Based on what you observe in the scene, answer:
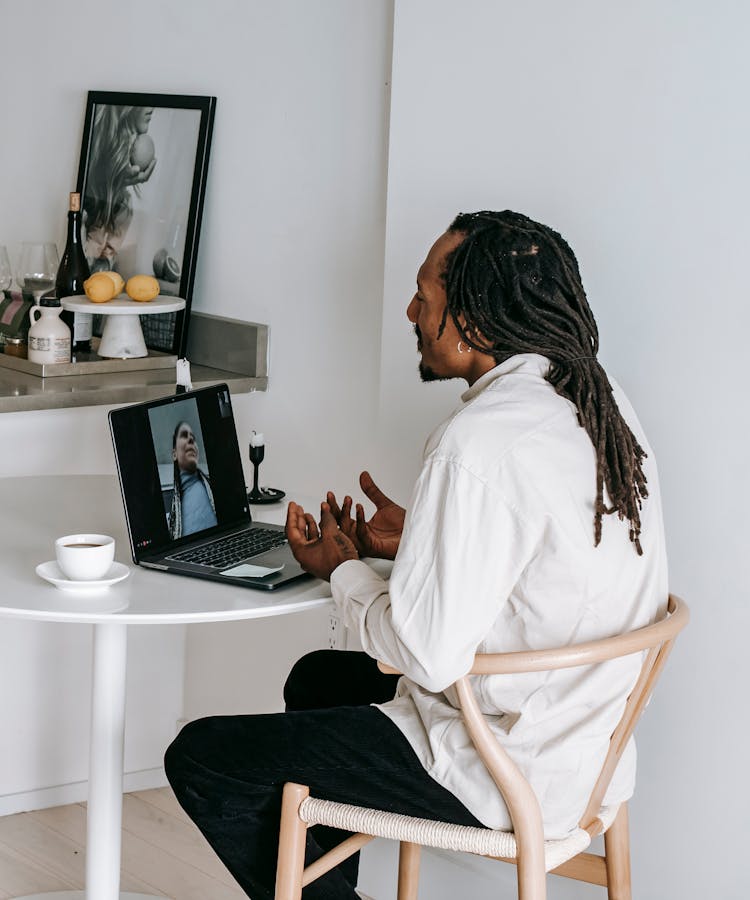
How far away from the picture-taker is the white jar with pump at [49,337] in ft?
9.16

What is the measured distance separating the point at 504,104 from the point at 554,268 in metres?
0.54

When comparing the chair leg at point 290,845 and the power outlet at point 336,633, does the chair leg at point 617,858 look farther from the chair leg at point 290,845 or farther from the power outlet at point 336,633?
the power outlet at point 336,633

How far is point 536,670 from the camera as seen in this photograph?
1500 mm

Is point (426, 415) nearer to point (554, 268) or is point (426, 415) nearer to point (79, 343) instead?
point (554, 268)

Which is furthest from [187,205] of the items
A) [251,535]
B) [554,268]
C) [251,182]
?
[554,268]

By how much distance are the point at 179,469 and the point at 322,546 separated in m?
0.34

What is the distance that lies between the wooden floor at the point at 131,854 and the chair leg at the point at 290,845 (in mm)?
783

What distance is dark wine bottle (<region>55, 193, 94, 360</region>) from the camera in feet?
9.86

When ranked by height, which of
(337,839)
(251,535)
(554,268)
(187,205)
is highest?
(187,205)

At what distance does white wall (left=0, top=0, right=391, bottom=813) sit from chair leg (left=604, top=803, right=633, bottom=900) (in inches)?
37.1

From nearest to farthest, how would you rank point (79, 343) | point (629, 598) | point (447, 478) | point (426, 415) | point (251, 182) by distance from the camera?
point (447, 478) → point (629, 598) → point (426, 415) → point (251, 182) → point (79, 343)

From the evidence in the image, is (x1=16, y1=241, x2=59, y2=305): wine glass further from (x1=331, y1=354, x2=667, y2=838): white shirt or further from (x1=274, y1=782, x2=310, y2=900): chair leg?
(x1=274, y1=782, x2=310, y2=900): chair leg

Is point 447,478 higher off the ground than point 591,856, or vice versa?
Answer: point 447,478

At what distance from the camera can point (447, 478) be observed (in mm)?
1492
